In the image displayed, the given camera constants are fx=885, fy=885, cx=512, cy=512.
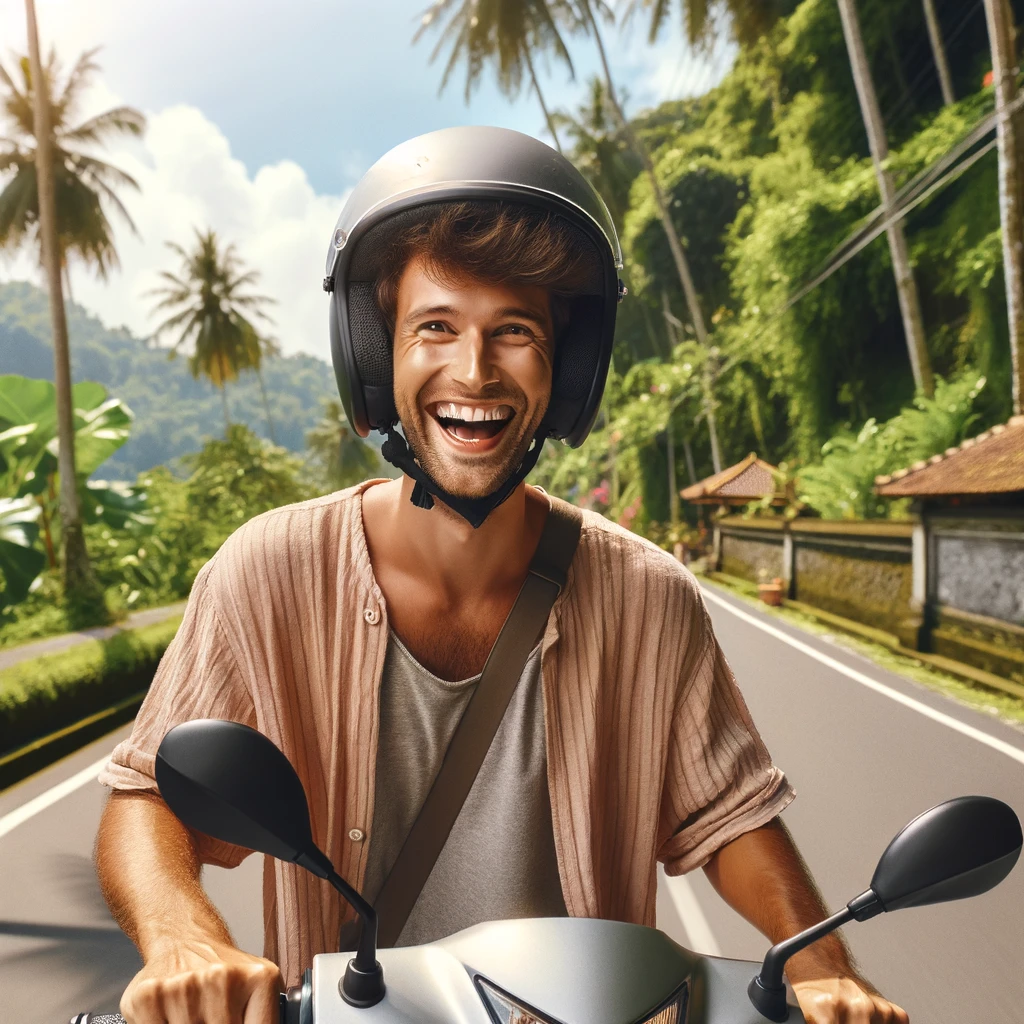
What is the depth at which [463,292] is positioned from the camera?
4.58ft

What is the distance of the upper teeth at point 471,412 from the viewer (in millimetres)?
1376

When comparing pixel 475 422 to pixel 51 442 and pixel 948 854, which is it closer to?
pixel 948 854

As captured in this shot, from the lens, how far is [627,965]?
89 cm

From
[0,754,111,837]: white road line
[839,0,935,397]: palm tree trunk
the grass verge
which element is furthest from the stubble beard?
[839,0,935,397]: palm tree trunk

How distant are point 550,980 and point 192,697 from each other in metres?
0.70

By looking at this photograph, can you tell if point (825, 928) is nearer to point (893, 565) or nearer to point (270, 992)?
point (270, 992)

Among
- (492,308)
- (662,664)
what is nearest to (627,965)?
(662,664)

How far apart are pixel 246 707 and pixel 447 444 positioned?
52 centimetres

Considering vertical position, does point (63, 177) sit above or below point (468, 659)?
above

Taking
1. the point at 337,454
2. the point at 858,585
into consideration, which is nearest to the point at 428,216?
the point at 858,585

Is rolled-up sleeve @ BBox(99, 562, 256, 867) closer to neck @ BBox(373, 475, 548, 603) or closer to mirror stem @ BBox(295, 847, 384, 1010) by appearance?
neck @ BBox(373, 475, 548, 603)

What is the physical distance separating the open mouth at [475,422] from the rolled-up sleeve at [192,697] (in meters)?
0.46

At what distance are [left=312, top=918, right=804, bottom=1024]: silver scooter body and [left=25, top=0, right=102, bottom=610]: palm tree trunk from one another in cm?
1402

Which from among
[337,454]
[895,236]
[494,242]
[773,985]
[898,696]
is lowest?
[898,696]
